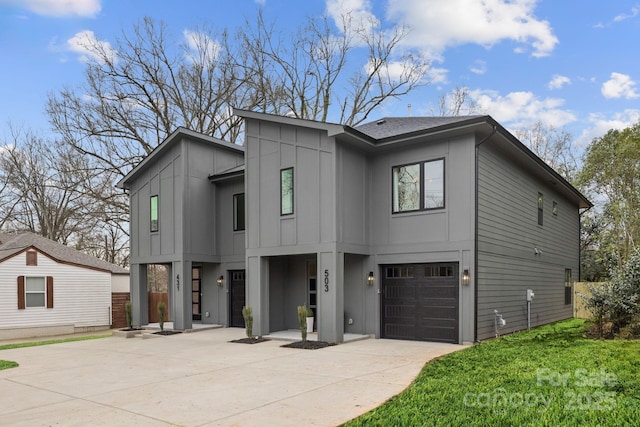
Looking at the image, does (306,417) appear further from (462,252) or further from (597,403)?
(462,252)

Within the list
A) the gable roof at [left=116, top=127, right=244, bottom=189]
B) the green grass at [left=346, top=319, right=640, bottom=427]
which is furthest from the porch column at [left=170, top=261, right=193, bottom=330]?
the green grass at [left=346, top=319, right=640, bottom=427]

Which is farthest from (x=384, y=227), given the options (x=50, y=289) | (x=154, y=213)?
(x=50, y=289)

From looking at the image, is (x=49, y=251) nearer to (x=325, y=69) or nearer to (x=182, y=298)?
(x=182, y=298)

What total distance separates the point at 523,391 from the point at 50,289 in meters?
17.8

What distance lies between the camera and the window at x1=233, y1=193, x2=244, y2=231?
623 inches

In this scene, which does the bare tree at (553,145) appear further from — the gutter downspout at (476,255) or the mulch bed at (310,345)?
the mulch bed at (310,345)

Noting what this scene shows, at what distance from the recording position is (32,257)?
18.0 m

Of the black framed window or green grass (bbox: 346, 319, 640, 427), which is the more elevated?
the black framed window

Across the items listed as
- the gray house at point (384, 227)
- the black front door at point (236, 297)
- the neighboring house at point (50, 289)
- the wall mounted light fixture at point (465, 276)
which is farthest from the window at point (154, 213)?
the wall mounted light fixture at point (465, 276)

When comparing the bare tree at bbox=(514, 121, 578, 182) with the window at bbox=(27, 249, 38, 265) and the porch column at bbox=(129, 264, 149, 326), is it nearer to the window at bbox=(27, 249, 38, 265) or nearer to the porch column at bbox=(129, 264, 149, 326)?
the porch column at bbox=(129, 264, 149, 326)

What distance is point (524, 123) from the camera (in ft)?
94.0

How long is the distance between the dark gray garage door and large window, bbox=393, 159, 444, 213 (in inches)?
57.5

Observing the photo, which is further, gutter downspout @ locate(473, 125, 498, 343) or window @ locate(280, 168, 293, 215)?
window @ locate(280, 168, 293, 215)

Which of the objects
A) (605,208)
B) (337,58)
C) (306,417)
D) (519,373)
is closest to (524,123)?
(605,208)
